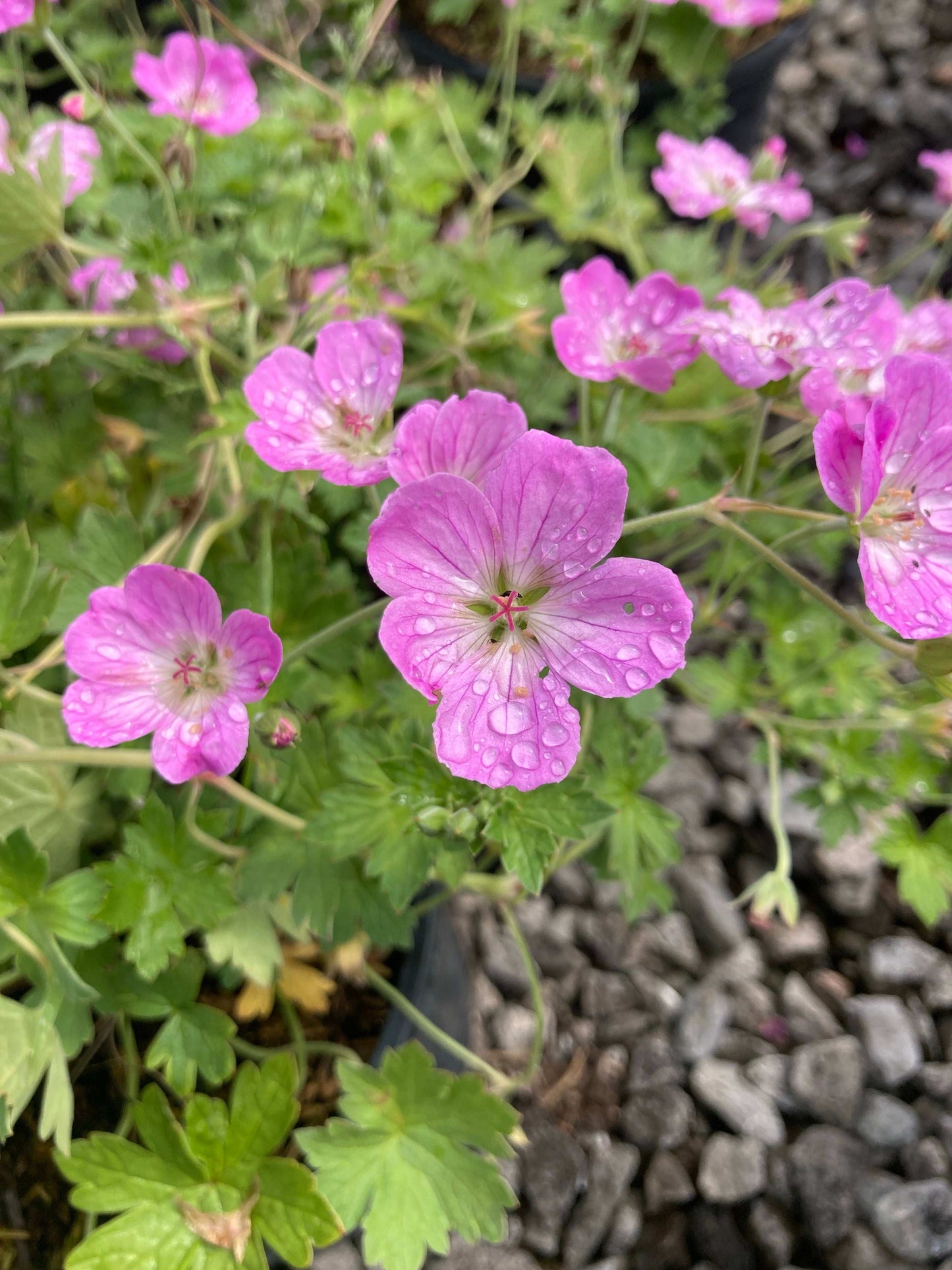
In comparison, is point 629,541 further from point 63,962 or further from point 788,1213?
point 788,1213

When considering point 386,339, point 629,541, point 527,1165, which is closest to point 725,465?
point 629,541

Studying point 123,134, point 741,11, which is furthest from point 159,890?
point 741,11

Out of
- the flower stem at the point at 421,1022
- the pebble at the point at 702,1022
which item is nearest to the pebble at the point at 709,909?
the pebble at the point at 702,1022

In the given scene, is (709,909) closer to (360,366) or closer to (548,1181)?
(548,1181)

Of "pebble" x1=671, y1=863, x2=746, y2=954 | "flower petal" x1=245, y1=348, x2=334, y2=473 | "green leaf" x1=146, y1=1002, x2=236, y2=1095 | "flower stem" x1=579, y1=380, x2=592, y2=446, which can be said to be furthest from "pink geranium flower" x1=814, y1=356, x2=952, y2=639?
"pebble" x1=671, y1=863, x2=746, y2=954

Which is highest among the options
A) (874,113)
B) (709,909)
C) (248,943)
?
(874,113)

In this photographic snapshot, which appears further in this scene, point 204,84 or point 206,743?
point 204,84

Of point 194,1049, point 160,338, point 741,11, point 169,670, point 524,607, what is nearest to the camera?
point 524,607
